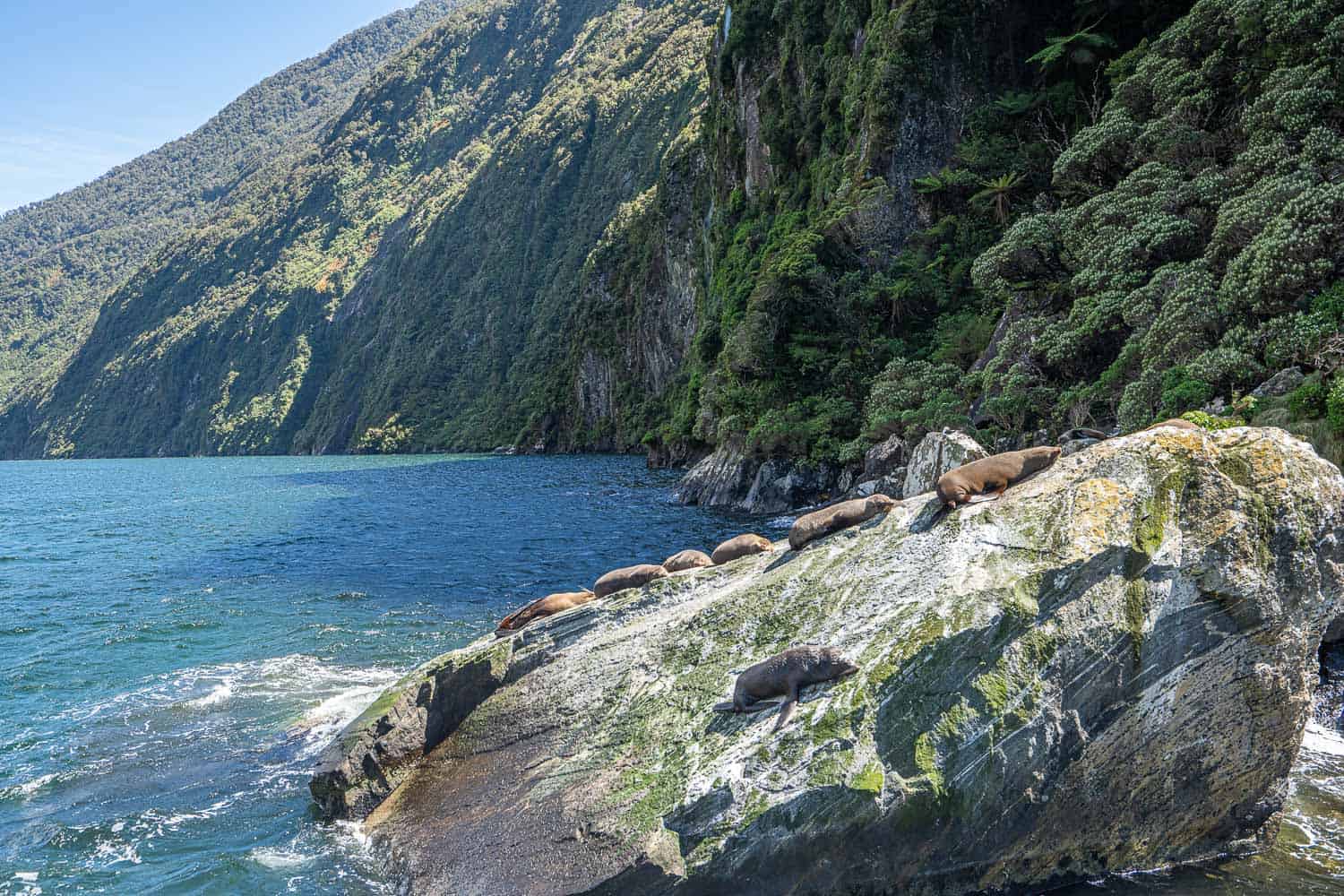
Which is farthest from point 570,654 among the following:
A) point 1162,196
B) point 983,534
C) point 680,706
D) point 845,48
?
point 845,48

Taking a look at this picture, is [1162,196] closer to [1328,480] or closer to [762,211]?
[1328,480]

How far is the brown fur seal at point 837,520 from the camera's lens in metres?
11.8

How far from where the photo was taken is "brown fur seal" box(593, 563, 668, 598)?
1316 centimetres

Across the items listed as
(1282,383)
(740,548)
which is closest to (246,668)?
(740,548)

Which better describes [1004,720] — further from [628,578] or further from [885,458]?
[885,458]

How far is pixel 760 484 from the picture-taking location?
132ft

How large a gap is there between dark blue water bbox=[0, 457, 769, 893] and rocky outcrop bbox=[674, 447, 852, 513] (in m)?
2.36

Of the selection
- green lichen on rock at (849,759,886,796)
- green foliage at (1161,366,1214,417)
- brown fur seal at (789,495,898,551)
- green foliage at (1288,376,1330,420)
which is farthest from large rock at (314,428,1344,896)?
green foliage at (1161,366,1214,417)

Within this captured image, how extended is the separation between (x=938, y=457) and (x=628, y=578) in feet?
A: 30.2

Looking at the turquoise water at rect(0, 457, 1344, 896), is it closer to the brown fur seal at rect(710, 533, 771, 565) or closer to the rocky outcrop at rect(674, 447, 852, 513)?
the rocky outcrop at rect(674, 447, 852, 513)

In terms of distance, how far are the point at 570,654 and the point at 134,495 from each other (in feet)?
239

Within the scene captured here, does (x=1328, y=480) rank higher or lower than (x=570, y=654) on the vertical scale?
higher

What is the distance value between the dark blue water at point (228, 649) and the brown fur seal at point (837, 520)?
267 inches

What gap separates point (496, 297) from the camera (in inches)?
6649
